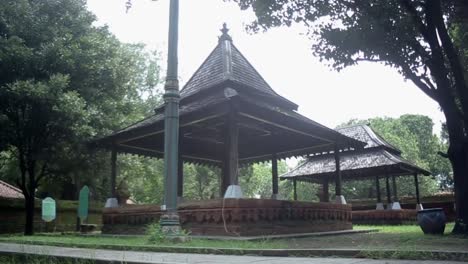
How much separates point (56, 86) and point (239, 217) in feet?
27.8

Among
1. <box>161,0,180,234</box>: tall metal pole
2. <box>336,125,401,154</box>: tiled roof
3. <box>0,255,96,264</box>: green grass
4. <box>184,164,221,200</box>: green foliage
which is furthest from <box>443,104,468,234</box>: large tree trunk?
<box>184,164,221,200</box>: green foliage

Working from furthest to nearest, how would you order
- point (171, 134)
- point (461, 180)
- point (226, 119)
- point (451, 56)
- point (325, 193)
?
point (325, 193) → point (461, 180) → point (226, 119) → point (451, 56) → point (171, 134)

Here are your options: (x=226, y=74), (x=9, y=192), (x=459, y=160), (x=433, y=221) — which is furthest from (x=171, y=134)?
(x=9, y=192)

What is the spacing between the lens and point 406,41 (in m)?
11.8

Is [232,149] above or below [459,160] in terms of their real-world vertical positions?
above

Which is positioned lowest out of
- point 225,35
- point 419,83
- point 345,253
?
point 345,253

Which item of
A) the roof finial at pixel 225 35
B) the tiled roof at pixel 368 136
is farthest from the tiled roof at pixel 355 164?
the roof finial at pixel 225 35

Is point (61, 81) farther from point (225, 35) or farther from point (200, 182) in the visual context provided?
point (200, 182)

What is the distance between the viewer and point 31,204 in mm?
17297

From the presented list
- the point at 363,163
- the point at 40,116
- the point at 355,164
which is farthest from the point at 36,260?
the point at 355,164

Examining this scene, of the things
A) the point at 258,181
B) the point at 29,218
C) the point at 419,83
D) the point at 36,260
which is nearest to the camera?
the point at 36,260

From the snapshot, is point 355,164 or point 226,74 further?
point 355,164

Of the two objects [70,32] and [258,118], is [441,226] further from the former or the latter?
[70,32]

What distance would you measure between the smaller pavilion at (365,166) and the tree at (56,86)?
1147 centimetres
